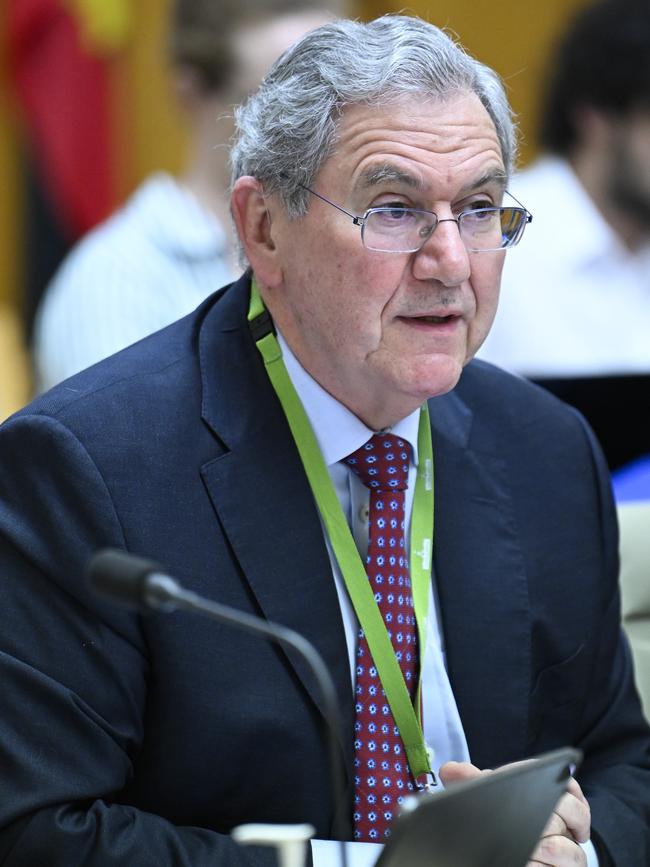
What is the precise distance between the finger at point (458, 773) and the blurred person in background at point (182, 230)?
181cm

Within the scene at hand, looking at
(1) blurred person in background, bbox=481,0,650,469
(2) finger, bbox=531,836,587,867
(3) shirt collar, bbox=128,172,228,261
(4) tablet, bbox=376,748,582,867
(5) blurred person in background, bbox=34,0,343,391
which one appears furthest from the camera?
(1) blurred person in background, bbox=481,0,650,469

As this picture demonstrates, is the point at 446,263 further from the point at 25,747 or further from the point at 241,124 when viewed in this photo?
the point at 25,747

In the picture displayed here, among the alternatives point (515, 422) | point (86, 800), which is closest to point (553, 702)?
point (515, 422)

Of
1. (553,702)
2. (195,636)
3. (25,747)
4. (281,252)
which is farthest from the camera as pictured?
(553,702)

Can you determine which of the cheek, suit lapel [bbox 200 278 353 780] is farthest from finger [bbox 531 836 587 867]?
the cheek

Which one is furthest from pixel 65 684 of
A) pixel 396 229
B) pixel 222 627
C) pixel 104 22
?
pixel 104 22

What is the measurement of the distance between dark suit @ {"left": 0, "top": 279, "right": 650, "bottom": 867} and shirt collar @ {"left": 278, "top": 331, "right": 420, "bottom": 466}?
0.05 meters

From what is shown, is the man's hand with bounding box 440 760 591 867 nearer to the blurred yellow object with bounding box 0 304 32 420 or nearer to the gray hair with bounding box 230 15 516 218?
the gray hair with bounding box 230 15 516 218

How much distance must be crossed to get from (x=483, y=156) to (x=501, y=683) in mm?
748

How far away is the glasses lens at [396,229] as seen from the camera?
1911mm

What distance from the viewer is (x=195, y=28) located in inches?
145

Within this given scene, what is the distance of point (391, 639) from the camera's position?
198 cm

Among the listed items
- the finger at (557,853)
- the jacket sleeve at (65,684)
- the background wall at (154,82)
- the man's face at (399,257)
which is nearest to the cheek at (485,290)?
the man's face at (399,257)

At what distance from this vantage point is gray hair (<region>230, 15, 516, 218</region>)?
6.33 ft
